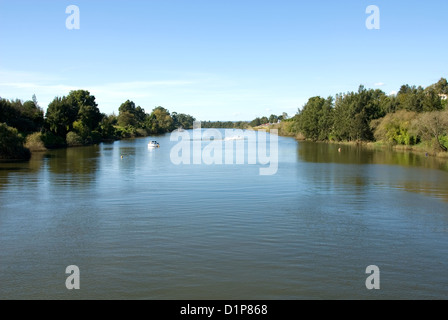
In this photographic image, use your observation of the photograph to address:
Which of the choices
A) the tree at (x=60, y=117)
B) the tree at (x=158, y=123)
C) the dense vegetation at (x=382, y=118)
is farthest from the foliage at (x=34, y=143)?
the tree at (x=158, y=123)

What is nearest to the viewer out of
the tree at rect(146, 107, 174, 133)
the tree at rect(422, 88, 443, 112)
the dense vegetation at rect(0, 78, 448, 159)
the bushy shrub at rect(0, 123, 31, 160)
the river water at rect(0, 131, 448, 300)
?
the river water at rect(0, 131, 448, 300)

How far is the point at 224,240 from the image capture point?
43.2ft

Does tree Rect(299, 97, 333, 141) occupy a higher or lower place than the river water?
higher

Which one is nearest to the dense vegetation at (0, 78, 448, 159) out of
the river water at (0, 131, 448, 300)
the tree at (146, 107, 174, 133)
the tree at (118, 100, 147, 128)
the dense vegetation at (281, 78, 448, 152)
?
the dense vegetation at (281, 78, 448, 152)

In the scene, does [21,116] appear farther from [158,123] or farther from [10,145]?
[158,123]

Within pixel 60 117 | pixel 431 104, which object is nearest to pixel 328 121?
pixel 431 104

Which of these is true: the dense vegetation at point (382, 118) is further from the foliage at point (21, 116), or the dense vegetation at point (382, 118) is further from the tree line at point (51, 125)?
the foliage at point (21, 116)

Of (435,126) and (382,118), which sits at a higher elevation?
(382,118)

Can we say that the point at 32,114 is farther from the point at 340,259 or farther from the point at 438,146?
the point at 340,259

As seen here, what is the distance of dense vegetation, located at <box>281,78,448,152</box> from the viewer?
155ft

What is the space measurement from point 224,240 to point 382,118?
205ft

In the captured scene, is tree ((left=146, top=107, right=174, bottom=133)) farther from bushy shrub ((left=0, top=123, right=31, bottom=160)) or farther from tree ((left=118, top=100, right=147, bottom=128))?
bushy shrub ((left=0, top=123, right=31, bottom=160))

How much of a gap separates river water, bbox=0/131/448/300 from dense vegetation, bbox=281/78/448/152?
2525 cm
